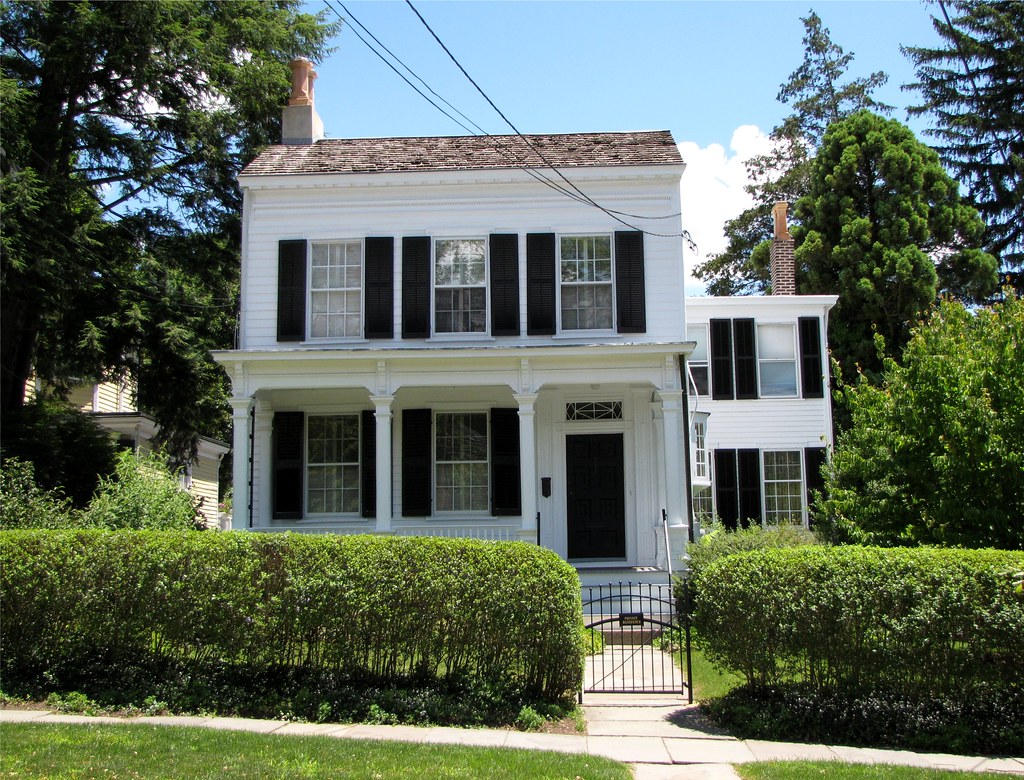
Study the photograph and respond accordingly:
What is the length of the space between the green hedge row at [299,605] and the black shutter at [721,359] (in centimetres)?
1135

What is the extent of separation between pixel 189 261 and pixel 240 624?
14.7 meters

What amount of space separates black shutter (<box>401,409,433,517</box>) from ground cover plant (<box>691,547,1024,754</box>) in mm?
7985

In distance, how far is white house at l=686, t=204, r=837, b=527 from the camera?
19656 mm

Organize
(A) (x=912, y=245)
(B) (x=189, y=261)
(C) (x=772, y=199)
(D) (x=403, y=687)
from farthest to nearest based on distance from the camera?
1. (C) (x=772, y=199)
2. (A) (x=912, y=245)
3. (B) (x=189, y=261)
4. (D) (x=403, y=687)

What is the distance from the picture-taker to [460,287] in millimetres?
16516

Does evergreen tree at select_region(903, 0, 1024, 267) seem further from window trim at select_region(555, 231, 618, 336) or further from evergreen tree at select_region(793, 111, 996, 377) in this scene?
window trim at select_region(555, 231, 618, 336)

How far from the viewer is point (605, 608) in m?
14.2

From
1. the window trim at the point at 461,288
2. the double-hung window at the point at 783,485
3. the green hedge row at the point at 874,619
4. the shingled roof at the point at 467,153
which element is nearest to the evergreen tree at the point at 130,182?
the shingled roof at the point at 467,153

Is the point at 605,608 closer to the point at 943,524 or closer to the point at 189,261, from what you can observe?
the point at 943,524

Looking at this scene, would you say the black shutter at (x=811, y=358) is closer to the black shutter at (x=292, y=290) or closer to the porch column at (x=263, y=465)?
the black shutter at (x=292, y=290)

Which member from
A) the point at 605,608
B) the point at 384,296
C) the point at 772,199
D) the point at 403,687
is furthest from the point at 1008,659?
the point at 772,199

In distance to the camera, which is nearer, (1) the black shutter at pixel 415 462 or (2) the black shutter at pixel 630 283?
(2) the black shutter at pixel 630 283

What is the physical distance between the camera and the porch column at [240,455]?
50.4 ft

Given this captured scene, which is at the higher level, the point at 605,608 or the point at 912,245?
the point at 912,245
